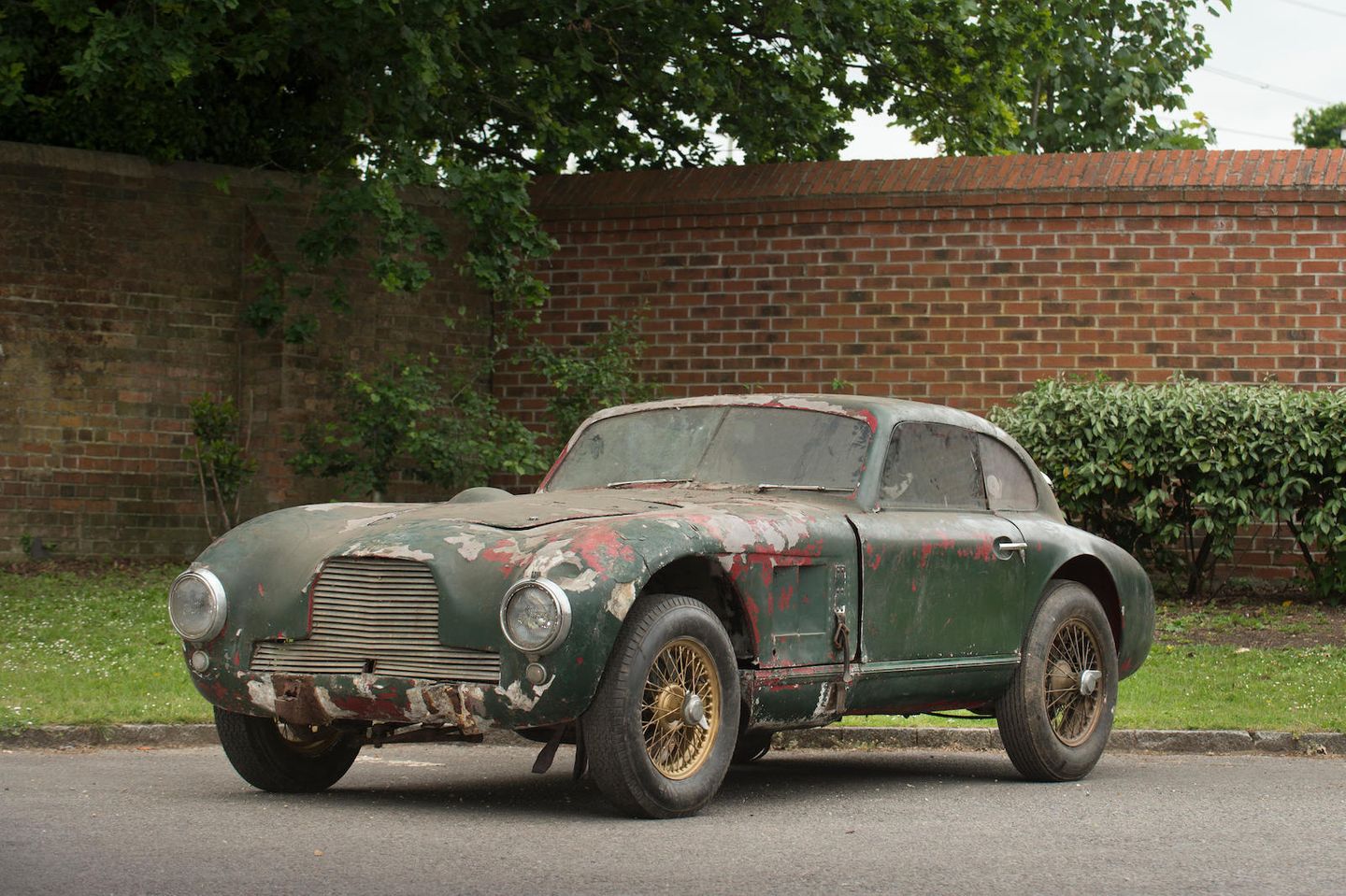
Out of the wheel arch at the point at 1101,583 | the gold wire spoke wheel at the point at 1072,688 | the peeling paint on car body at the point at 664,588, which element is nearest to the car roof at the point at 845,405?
the peeling paint on car body at the point at 664,588

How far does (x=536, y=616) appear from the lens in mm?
6219

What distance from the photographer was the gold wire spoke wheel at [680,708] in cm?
649

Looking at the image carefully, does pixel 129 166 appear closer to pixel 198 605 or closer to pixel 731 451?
pixel 731 451

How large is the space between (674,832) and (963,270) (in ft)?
36.4

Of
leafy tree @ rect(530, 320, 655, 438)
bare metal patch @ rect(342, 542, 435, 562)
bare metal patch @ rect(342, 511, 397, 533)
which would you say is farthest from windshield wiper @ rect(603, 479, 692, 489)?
leafy tree @ rect(530, 320, 655, 438)

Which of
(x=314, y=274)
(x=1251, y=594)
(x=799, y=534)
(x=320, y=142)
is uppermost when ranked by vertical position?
(x=320, y=142)

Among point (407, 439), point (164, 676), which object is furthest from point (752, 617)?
point (407, 439)

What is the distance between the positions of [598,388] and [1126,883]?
11.8m

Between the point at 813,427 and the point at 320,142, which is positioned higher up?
the point at 320,142

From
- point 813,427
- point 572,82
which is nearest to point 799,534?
point 813,427

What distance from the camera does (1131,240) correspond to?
1608 cm

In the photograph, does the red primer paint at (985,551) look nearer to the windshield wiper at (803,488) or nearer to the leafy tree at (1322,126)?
the windshield wiper at (803,488)

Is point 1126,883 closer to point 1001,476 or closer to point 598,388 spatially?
point 1001,476

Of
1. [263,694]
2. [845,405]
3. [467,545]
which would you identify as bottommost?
[263,694]
